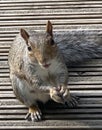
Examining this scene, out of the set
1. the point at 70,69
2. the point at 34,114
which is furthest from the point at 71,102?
the point at 70,69

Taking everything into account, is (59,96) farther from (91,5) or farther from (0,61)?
(91,5)

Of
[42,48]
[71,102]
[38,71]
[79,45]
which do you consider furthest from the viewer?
[79,45]

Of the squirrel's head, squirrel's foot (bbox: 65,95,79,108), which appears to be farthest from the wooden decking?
the squirrel's head

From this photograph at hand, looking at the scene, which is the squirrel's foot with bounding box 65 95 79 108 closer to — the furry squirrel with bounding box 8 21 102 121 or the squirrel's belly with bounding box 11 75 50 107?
the furry squirrel with bounding box 8 21 102 121

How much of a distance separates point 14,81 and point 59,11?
4.02 feet

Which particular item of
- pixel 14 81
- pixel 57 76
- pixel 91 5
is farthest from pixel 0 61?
pixel 91 5

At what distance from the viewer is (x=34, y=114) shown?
271cm

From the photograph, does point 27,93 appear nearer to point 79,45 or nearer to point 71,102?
point 71,102

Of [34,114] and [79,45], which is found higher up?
[79,45]

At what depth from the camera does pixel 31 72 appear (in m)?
2.63

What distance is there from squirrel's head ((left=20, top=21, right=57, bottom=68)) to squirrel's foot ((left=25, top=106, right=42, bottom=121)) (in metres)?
0.37

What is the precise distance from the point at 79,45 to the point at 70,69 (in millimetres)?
168

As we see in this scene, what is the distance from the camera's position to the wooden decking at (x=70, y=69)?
2.69 m

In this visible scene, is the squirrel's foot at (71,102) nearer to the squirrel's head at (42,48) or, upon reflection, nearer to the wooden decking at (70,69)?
the wooden decking at (70,69)
